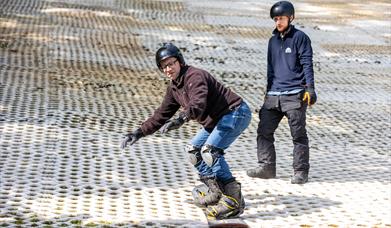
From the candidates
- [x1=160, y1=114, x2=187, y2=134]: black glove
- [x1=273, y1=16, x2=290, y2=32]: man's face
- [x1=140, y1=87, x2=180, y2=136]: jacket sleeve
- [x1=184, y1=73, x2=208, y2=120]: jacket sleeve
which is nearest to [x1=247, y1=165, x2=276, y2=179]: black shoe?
[x1=273, y1=16, x2=290, y2=32]: man's face

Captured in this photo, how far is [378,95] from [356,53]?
11.7 ft

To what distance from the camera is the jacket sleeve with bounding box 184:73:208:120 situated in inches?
242

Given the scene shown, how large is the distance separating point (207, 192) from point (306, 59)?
173 cm

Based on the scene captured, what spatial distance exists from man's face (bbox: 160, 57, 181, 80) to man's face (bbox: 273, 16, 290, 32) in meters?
1.76

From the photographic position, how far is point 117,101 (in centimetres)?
1119

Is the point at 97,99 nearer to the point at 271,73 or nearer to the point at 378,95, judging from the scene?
the point at 271,73

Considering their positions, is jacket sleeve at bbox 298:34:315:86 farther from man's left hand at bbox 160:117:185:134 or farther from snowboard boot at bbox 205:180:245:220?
man's left hand at bbox 160:117:185:134

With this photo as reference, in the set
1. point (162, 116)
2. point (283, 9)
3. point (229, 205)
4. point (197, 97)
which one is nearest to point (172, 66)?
point (197, 97)

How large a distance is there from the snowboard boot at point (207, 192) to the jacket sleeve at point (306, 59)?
1528 mm

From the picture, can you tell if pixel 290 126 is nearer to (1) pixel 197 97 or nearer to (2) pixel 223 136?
(2) pixel 223 136

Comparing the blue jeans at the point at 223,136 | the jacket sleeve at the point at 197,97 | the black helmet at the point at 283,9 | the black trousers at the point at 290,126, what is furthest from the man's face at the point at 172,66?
the black trousers at the point at 290,126

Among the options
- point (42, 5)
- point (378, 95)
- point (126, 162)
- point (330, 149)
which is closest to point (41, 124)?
point (126, 162)

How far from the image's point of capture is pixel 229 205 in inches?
259

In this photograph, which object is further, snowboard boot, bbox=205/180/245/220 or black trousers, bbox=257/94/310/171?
black trousers, bbox=257/94/310/171
